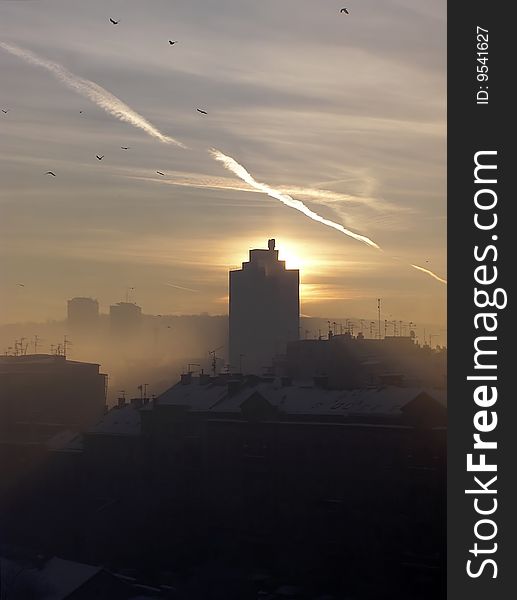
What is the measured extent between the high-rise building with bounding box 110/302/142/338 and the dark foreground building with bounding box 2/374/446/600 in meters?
18.9

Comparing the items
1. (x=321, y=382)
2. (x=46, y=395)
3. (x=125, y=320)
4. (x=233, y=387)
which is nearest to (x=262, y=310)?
(x=125, y=320)

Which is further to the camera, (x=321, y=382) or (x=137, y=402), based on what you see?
(x=137, y=402)

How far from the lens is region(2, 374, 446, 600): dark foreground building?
26938 millimetres

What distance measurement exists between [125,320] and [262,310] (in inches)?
417

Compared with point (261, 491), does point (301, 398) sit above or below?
above

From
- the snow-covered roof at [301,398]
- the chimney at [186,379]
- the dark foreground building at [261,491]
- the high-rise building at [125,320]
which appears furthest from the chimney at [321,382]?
the high-rise building at [125,320]

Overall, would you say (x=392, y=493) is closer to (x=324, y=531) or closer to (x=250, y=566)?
(x=324, y=531)

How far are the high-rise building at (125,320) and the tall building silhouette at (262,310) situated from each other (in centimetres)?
621

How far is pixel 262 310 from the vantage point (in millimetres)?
61531

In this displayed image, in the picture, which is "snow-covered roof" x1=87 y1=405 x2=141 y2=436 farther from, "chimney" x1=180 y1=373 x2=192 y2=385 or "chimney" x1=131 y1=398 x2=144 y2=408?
"chimney" x1=180 y1=373 x2=192 y2=385

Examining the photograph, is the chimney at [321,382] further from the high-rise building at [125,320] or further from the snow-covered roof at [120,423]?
the high-rise building at [125,320]

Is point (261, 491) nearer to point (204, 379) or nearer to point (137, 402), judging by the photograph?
point (204, 379)

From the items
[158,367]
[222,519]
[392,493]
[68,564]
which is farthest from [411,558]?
[158,367]

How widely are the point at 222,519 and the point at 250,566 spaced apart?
8.31 ft
